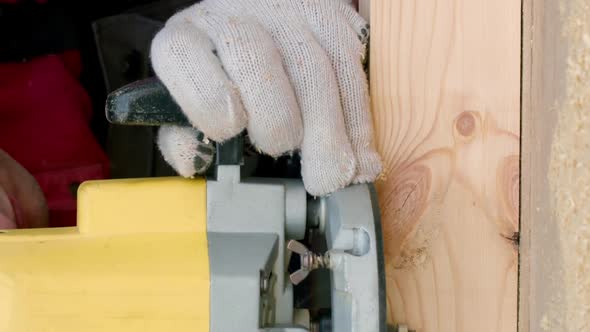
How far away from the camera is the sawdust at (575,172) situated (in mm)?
595

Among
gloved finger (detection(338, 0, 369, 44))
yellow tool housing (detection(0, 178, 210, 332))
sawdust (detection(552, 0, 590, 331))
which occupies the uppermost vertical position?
gloved finger (detection(338, 0, 369, 44))

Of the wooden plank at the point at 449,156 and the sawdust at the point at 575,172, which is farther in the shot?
the wooden plank at the point at 449,156

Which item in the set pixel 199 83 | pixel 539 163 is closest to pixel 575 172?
pixel 539 163

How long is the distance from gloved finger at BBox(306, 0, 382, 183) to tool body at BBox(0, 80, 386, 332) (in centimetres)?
4

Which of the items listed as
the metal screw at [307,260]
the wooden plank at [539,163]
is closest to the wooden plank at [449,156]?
the wooden plank at [539,163]

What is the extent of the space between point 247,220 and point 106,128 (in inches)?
35.3

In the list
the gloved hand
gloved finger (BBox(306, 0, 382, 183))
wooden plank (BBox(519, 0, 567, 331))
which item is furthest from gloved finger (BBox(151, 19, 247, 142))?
wooden plank (BBox(519, 0, 567, 331))

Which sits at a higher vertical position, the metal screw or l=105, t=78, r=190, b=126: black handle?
l=105, t=78, r=190, b=126: black handle

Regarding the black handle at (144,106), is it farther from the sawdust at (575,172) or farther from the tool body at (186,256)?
the sawdust at (575,172)

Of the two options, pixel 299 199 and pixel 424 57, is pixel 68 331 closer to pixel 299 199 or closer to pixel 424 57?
pixel 299 199

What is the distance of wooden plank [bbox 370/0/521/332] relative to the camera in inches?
27.8

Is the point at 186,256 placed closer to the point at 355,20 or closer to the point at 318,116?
the point at 318,116

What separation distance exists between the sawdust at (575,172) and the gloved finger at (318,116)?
19 centimetres

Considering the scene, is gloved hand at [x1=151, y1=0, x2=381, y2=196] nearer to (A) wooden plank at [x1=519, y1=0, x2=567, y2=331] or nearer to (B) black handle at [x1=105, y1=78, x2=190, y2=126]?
(B) black handle at [x1=105, y1=78, x2=190, y2=126]
